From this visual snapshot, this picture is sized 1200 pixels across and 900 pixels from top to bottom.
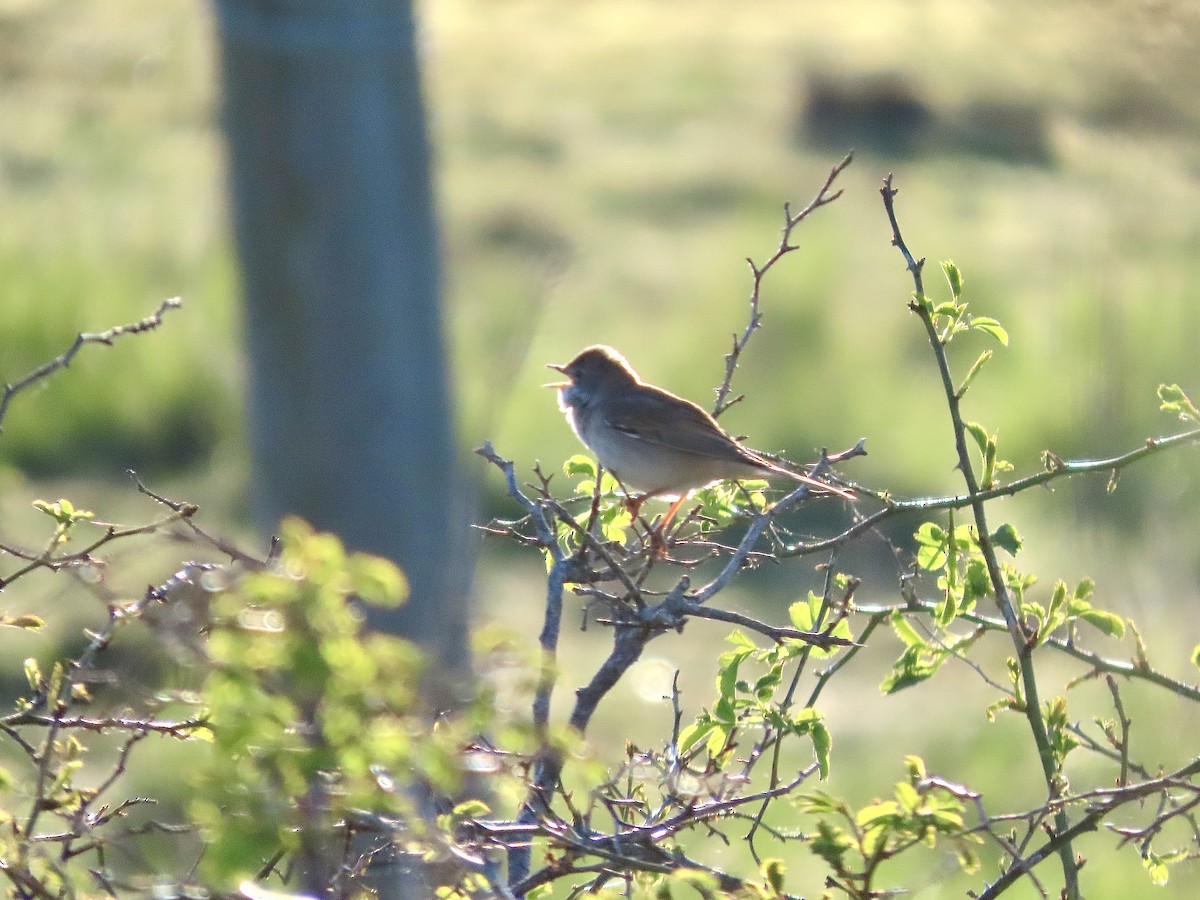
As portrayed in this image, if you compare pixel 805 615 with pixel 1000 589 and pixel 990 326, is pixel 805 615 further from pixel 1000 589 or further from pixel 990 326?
pixel 990 326

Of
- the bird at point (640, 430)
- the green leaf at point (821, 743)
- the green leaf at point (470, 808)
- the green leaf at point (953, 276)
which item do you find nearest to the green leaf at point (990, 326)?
the green leaf at point (953, 276)

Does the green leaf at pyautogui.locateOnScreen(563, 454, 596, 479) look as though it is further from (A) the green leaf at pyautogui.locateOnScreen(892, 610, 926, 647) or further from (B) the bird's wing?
(B) the bird's wing

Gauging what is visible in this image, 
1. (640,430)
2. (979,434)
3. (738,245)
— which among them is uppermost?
(738,245)

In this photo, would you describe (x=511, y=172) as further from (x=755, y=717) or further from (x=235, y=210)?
A: (x=755, y=717)

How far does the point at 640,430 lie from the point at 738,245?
630 cm

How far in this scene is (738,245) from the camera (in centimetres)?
1078

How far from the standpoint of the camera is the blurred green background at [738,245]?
515 cm

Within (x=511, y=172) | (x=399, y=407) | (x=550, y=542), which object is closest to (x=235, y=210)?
(x=399, y=407)

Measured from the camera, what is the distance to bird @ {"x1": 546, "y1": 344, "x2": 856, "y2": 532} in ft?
14.7

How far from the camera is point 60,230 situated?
10.2 metres

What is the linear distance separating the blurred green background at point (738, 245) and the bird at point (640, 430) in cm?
57

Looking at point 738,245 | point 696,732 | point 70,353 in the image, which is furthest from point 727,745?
point 738,245

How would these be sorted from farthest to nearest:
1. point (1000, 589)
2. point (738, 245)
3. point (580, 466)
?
point (738, 245), point (580, 466), point (1000, 589)

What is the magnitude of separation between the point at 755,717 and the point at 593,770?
876 mm
